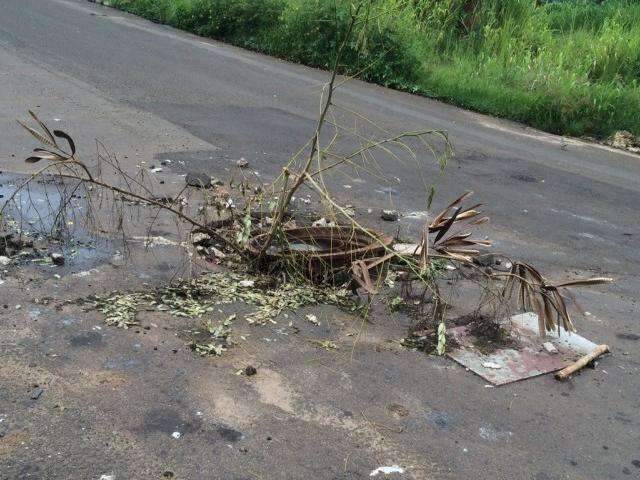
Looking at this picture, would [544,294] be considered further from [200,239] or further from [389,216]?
[200,239]

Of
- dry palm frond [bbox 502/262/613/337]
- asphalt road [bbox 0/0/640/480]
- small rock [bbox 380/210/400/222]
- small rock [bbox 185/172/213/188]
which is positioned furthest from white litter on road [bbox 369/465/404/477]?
small rock [bbox 185/172/213/188]

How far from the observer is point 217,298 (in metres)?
4.52

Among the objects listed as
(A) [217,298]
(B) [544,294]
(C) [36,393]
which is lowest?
(C) [36,393]

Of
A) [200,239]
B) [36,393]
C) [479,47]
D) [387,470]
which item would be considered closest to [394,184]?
[200,239]

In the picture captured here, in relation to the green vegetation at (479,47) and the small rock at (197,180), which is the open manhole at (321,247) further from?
the green vegetation at (479,47)

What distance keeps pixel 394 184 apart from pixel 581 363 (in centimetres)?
368

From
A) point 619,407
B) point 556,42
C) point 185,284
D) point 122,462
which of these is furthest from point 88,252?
point 556,42

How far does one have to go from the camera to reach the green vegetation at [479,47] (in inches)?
494

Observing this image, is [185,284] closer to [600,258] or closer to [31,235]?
[31,235]

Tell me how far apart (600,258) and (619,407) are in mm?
2701

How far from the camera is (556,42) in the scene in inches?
627

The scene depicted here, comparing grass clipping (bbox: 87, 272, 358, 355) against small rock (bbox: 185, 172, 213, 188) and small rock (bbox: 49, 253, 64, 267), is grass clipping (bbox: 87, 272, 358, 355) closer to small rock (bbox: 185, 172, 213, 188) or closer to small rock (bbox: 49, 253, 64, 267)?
small rock (bbox: 49, 253, 64, 267)

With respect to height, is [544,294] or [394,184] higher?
[544,294]

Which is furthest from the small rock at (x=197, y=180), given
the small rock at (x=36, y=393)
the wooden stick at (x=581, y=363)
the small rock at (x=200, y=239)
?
the wooden stick at (x=581, y=363)
